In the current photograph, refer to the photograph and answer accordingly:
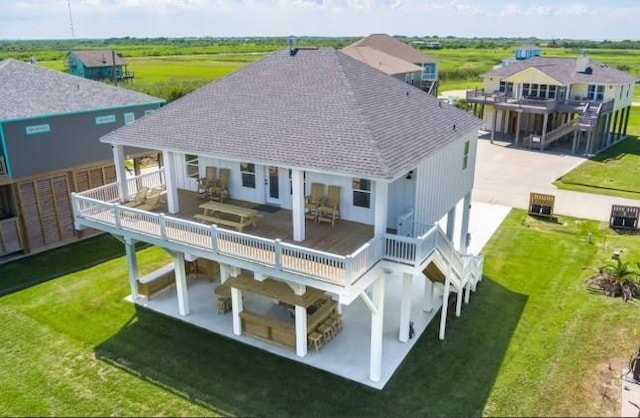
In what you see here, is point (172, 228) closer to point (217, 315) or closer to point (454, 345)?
point (217, 315)

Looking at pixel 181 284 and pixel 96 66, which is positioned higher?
pixel 96 66

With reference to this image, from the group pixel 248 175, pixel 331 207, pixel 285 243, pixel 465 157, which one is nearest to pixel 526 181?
pixel 465 157

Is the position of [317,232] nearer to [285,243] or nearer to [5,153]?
[285,243]

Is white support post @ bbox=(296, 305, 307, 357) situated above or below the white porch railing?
below

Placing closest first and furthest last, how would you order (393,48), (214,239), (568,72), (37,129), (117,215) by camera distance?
1. (214,239)
2. (117,215)
3. (37,129)
4. (568,72)
5. (393,48)

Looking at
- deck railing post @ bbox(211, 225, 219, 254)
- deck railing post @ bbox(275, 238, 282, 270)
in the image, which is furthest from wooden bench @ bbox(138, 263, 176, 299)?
deck railing post @ bbox(275, 238, 282, 270)

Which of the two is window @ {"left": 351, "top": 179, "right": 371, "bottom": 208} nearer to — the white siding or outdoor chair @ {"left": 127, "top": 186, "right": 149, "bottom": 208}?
the white siding

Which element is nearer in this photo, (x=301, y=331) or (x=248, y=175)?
(x=301, y=331)
